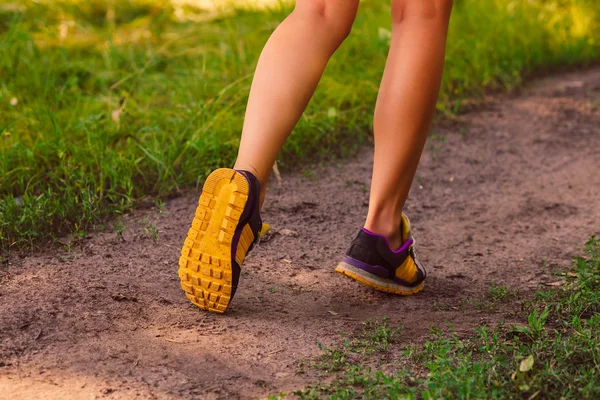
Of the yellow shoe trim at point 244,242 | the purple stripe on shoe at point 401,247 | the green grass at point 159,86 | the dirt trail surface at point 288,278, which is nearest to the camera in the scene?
the dirt trail surface at point 288,278

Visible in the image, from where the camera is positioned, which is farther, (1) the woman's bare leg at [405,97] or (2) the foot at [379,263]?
(2) the foot at [379,263]

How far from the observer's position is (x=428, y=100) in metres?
1.94

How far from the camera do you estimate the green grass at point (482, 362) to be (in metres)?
1.54

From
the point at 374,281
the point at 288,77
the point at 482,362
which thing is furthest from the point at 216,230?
the point at 482,362

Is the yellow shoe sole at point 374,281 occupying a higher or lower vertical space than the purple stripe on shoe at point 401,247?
lower

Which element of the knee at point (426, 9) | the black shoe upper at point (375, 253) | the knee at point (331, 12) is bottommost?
the black shoe upper at point (375, 253)

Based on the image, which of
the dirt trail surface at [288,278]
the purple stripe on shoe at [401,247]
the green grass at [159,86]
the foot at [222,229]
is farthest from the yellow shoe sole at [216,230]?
the green grass at [159,86]

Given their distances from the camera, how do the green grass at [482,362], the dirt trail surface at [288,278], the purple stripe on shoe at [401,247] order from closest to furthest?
1. the green grass at [482,362]
2. the dirt trail surface at [288,278]
3. the purple stripe on shoe at [401,247]

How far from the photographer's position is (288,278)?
224 centimetres

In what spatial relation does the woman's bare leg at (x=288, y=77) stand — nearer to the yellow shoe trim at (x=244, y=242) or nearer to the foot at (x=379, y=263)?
the yellow shoe trim at (x=244, y=242)

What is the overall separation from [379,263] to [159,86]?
191 cm

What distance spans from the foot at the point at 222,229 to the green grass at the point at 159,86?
0.73m

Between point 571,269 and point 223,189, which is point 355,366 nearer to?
point 223,189

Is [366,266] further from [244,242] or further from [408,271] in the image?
[244,242]
